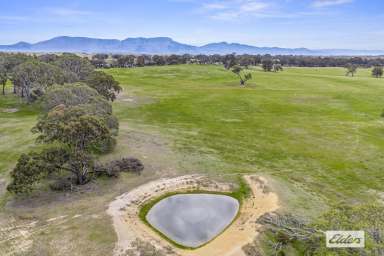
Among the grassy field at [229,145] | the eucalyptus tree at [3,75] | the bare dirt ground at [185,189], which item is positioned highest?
the eucalyptus tree at [3,75]

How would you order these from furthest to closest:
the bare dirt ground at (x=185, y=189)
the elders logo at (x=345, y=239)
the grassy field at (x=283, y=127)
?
the grassy field at (x=283, y=127) → the bare dirt ground at (x=185, y=189) → the elders logo at (x=345, y=239)

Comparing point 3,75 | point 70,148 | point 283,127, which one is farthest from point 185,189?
point 3,75

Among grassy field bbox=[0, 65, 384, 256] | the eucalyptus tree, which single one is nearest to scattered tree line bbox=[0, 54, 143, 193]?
grassy field bbox=[0, 65, 384, 256]

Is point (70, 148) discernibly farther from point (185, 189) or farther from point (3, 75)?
point (3, 75)

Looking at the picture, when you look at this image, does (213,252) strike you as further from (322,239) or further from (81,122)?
(81,122)

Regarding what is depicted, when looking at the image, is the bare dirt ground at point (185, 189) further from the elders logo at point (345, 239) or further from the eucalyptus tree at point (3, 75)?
the eucalyptus tree at point (3, 75)

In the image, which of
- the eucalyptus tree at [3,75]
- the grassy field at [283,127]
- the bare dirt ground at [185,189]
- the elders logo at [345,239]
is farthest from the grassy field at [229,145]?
the elders logo at [345,239]

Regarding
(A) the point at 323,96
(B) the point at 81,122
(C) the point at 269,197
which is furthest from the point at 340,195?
(A) the point at 323,96
